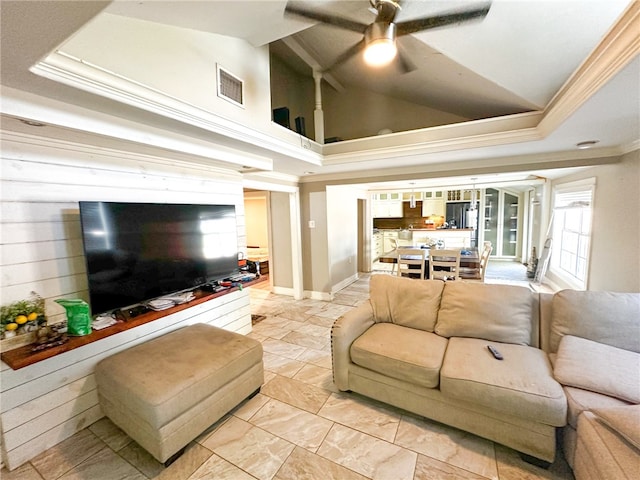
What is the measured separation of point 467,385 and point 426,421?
1.77 feet

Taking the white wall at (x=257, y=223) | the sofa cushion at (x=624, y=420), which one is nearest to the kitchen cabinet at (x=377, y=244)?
Result: the white wall at (x=257, y=223)

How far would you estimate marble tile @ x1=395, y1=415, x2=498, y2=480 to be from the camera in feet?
5.12

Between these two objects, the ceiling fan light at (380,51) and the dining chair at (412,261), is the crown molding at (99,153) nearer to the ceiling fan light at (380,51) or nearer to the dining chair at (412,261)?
the ceiling fan light at (380,51)

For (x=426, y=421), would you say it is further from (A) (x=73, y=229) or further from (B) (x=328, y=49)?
(B) (x=328, y=49)

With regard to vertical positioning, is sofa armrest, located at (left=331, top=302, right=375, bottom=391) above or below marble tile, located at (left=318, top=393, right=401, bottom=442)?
above

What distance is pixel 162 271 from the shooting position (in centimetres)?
227

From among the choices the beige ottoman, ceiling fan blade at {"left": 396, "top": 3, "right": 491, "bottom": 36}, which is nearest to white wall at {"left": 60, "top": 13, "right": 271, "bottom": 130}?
ceiling fan blade at {"left": 396, "top": 3, "right": 491, "bottom": 36}

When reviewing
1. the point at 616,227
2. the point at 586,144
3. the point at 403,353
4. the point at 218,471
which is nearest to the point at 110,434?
the point at 218,471

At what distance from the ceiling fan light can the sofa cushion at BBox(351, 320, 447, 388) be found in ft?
6.76

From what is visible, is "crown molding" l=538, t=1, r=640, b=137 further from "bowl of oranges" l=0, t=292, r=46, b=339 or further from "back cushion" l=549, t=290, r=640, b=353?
"bowl of oranges" l=0, t=292, r=46, b=339

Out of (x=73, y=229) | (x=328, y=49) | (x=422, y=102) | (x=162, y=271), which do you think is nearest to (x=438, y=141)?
(x=422, y=102)

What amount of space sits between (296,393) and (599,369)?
6.65 feet

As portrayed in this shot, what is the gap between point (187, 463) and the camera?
1614mm

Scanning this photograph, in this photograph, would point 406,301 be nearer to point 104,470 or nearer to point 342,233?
point 104,470
